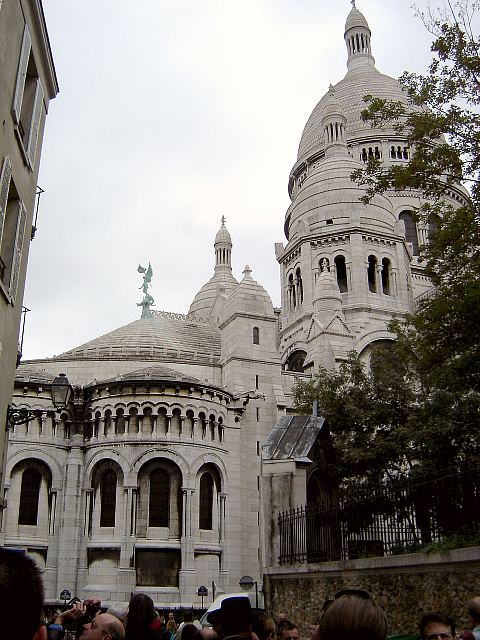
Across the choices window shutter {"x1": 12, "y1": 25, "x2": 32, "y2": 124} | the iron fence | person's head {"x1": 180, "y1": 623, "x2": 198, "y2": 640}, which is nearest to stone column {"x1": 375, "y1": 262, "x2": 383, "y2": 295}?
the iron fence

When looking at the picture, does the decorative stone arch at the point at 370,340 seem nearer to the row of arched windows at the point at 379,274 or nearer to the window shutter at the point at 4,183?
the row of arched windows at the point at 379,274

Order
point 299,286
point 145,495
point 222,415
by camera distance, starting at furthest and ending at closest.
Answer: point 299,286, point 222,415, point 145,495

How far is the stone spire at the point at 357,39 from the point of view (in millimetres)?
84375

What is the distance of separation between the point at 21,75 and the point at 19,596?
12.8 m

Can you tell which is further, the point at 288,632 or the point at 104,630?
the point at 288,632

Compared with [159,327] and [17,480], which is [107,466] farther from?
[159,327]

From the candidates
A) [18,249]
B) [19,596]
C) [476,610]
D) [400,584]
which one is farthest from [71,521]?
[19,596]

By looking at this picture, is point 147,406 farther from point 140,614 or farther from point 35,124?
point 140,614

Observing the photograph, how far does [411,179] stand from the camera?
1455 cm

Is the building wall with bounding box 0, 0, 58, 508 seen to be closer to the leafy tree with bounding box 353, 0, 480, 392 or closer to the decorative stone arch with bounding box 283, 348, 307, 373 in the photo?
the leafy tree with bounding box 353, 0, 480, 392

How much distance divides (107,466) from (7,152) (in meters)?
21.6

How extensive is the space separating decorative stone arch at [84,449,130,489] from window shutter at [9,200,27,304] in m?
18.6

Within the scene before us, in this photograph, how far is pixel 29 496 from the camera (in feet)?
103

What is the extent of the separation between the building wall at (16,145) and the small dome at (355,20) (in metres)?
81.9
